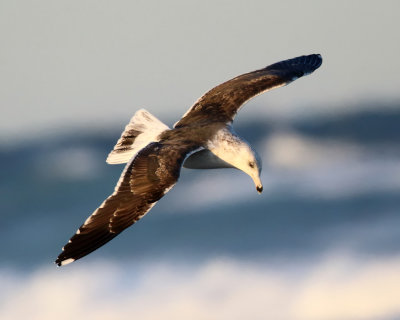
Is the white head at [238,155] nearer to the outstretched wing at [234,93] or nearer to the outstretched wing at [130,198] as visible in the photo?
the outstretched wing at [130,198]

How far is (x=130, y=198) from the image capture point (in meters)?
14.3

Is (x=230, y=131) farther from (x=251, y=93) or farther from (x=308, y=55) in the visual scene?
(x=308, y=55)

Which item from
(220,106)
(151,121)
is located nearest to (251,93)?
(220,106)

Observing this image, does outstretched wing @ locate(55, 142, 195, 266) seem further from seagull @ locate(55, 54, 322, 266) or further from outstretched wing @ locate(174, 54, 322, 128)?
outstretched wing @ locate(174, 54, 322, 128)

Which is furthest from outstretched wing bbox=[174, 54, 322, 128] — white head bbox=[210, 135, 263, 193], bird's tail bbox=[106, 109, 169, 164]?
white head bbox=[210, 135, 263, 193]

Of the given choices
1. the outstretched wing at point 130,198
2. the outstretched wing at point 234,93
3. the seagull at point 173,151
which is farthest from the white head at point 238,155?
the outstretched wing at point 234,93

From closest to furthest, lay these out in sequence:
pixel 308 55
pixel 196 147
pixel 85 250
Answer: pixel 85 250 → pixel 196 147 → pixel 308 55

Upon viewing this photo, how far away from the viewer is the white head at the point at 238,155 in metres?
15.7

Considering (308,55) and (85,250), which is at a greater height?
(308,55)

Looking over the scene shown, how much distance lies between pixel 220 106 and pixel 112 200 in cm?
380

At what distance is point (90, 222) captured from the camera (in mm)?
13992

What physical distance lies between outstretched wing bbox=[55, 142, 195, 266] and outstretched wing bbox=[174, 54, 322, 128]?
2.15 metres

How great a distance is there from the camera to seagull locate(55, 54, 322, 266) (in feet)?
45.9

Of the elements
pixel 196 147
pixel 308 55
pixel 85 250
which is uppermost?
pixel 308 55
